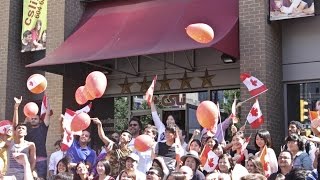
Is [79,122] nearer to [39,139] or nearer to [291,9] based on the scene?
[39,139]

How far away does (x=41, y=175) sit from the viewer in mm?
9070

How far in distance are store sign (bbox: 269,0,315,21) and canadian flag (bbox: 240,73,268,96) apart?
1.42m

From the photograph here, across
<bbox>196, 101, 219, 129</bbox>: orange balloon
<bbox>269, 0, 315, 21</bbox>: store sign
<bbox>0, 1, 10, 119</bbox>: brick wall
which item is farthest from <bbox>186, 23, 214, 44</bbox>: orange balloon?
<bbox>0, 1, 10, 119</bbox>: brick wall

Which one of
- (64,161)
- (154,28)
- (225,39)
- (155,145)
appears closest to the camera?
(64,161)

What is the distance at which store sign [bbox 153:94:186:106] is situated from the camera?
1241 centimetres

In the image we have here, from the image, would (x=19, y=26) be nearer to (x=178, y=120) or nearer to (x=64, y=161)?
(x=178, y=120)

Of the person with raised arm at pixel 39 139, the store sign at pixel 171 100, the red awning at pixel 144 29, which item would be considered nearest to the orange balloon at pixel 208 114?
the red awning at pixel 144 29

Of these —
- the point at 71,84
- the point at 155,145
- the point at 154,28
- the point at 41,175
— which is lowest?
the point at 41,175

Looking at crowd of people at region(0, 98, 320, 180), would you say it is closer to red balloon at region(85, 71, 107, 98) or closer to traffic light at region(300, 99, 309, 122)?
red balloon at region(85, 71, 107, 98)

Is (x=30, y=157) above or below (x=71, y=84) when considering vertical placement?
below

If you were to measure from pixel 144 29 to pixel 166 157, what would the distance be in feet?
13.8

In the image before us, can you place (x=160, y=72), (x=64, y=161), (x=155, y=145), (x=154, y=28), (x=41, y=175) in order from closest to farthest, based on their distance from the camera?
(x=64, y=161)
(x=155, y=145)
(x=41, y=175)
(x=154, y=28)
(x=160, y=72)

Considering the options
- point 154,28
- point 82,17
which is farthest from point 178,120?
point 82,17

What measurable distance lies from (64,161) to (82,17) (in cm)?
619
